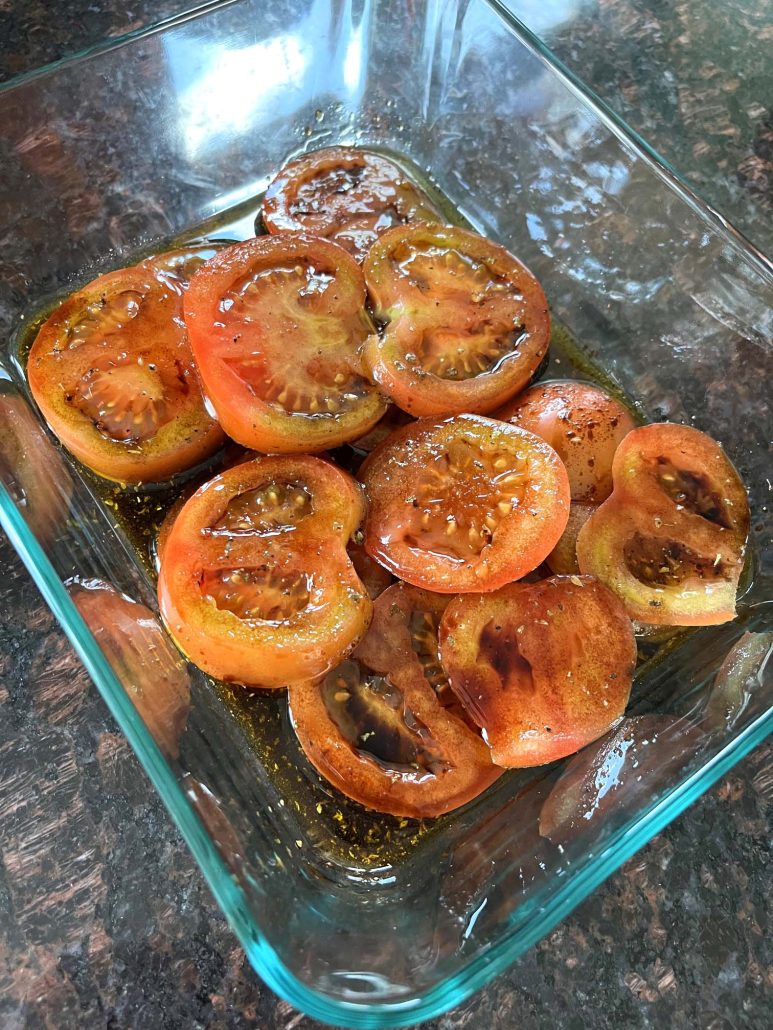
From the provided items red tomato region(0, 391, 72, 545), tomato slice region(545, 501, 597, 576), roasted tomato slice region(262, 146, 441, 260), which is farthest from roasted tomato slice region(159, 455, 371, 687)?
roasted tomato slice region(262, 146, 441, 260)

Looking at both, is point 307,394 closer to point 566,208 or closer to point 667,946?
point 566,208

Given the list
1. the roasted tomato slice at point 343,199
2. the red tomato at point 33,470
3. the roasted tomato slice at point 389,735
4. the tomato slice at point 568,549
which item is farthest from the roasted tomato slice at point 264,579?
the roasted tomato slice at point 343,199

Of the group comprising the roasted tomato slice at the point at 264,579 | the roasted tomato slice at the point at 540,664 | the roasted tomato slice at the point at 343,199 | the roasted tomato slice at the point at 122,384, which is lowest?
the roasted tomato slice at the point at 540,664

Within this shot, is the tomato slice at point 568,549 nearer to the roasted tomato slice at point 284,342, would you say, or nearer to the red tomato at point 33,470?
the roasted tomato slice at point 284,342

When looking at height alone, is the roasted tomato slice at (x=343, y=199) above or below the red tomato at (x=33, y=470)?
above

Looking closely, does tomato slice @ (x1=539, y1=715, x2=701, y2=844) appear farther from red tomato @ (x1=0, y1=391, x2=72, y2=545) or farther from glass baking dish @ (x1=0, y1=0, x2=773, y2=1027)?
red tomato @ (x1=0, y1=391, x2=72, y2=545)

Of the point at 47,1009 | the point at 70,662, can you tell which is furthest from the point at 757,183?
the point at 47,1009
